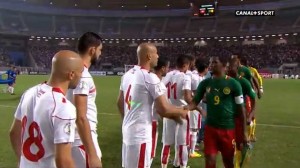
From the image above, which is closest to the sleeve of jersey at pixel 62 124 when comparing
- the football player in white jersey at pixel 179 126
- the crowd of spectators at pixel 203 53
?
the football player in white jersey at pixel 179 126

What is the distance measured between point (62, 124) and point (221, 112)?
3833 mm

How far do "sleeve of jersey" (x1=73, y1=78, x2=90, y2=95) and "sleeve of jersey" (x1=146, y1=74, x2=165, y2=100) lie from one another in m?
1.01

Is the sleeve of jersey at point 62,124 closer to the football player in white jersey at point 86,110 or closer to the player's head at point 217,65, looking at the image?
the football player in white jersey at point 86,110

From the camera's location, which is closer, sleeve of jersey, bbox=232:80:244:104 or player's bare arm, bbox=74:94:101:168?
player's bare arm, bbox=74:94:101:168

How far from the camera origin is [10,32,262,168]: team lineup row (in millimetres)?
2787

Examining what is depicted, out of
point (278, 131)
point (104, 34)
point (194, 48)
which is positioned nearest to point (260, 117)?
point (278, 131)

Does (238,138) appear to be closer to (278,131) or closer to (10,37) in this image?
(278,131)

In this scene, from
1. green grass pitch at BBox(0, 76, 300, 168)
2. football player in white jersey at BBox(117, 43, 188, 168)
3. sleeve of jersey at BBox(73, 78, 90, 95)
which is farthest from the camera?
green grass pitch at BBox(0, 76, 300, 168)

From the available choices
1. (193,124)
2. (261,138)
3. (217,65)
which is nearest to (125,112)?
(217,65)

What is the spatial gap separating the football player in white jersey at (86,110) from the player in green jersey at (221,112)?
2.41 meters

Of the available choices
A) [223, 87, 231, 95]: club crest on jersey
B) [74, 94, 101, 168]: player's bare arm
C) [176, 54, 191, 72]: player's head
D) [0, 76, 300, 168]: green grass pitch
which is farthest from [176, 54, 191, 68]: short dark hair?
[74, 94, 101, 168]: player's bare arm

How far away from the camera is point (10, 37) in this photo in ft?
247

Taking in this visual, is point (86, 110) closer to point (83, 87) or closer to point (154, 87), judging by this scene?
point (83, 87)

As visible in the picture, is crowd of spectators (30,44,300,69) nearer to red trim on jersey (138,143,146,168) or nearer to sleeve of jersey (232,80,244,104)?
sleeve of jersey (232,80,244,104)
